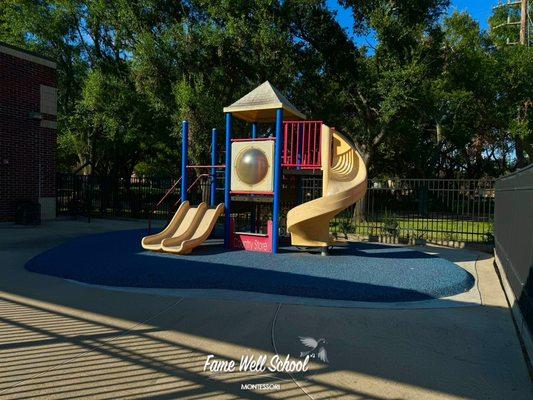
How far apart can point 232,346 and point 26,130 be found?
15.1 m

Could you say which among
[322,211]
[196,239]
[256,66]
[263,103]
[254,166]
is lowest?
[196,239]

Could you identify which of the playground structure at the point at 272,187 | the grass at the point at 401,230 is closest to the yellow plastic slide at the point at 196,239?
the playground structure at the point at 272,187

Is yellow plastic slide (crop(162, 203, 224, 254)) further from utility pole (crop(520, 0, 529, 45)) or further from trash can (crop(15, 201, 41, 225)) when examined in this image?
utility pole (crop(520, 0, 529, 45))

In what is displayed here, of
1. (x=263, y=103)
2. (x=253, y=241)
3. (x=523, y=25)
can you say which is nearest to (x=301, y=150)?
(x=263, y=103)

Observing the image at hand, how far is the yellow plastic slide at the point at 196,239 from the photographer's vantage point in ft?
29.8

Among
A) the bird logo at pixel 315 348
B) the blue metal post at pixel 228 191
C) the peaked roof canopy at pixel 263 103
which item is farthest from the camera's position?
the blue metal post at pixel 228 191

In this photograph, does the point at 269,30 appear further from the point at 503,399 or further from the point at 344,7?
the point at 503,399

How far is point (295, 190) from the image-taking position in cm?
1147

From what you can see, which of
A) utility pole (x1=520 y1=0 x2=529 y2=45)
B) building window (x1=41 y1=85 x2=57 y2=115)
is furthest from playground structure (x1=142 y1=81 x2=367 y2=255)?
utility pole (x1=520 y1=0 x2=529 y2=45)

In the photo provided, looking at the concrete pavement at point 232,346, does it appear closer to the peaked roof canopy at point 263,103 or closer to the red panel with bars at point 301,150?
the red panel with bars at point 301,150

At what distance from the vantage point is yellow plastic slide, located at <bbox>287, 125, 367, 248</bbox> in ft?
29.0

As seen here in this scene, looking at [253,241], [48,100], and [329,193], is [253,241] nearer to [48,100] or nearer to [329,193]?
[329,193]

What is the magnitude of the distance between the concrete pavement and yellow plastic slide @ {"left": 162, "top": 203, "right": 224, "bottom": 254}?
2.60 metres

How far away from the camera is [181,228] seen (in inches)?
394
